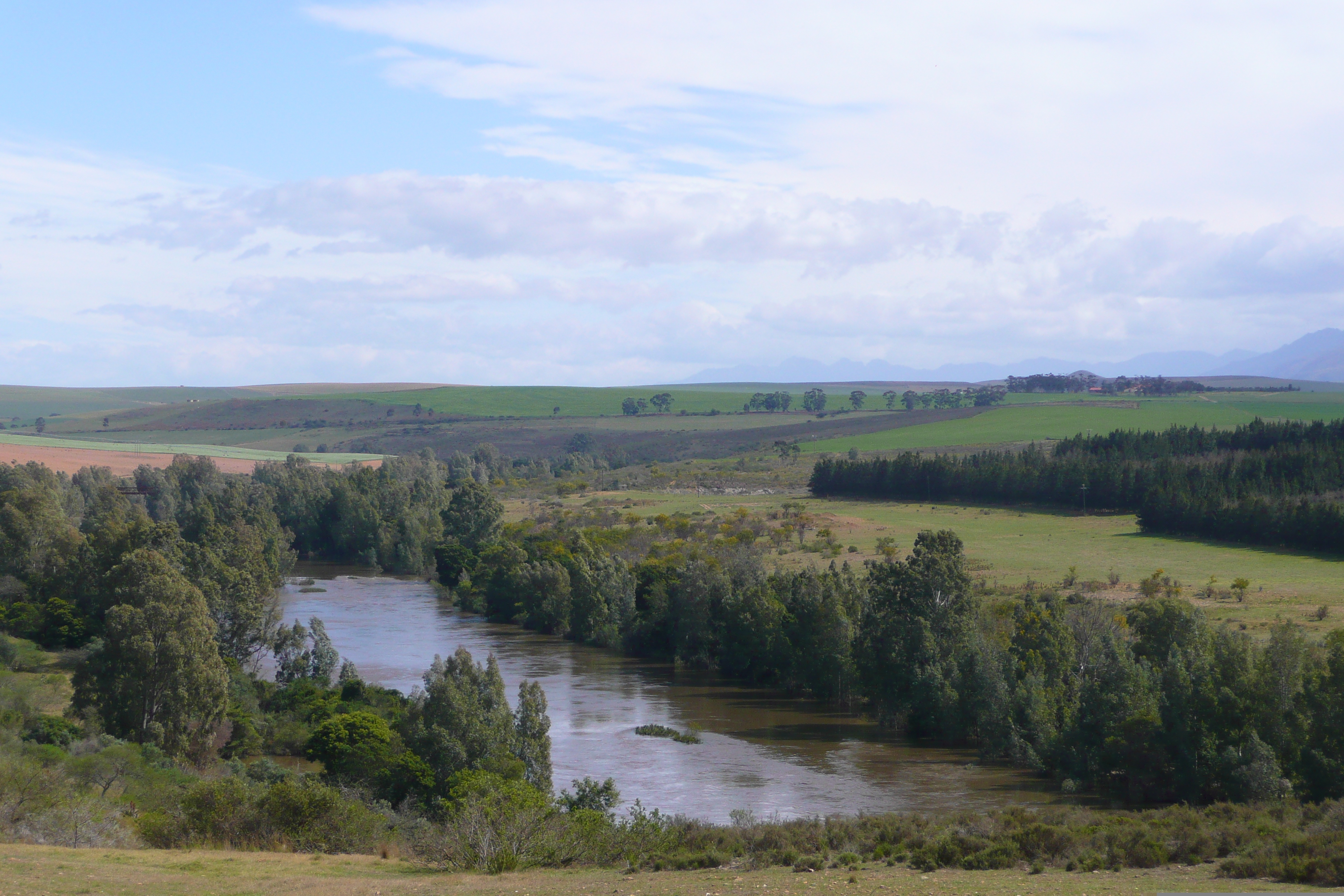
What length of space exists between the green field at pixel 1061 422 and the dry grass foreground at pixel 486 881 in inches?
5421

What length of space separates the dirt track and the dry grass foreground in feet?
Result: 400

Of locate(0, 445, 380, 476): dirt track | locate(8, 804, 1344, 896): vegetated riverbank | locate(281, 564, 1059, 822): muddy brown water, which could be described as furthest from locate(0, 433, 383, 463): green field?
locate(8, 804, 1344, 896): vegetated riverbank

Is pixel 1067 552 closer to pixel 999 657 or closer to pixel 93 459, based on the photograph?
pixel 999 657

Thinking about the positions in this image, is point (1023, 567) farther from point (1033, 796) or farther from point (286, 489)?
point (286, 489)

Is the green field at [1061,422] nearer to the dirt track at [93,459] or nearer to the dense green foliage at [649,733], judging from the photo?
the dirt track at [93,459]

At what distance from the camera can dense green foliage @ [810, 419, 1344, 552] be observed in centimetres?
8644

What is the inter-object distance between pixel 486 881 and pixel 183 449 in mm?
169188

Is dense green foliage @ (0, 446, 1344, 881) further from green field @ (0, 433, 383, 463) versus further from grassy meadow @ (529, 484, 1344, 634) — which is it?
green field @ (0, 433, 383, 463)

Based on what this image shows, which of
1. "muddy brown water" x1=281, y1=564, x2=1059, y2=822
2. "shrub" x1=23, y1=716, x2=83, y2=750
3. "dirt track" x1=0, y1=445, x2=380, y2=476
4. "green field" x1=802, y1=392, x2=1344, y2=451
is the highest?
"green field" x1=802, y1=392, x2=1344, y2=451

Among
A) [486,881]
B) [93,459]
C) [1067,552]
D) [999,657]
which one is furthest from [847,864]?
[93,459]

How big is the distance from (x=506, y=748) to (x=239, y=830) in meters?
10.1

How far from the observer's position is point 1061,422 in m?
176


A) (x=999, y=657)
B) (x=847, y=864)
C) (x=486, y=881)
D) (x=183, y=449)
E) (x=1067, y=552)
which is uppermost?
(x=183, y=449)

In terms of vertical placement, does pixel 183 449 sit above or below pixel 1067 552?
above
